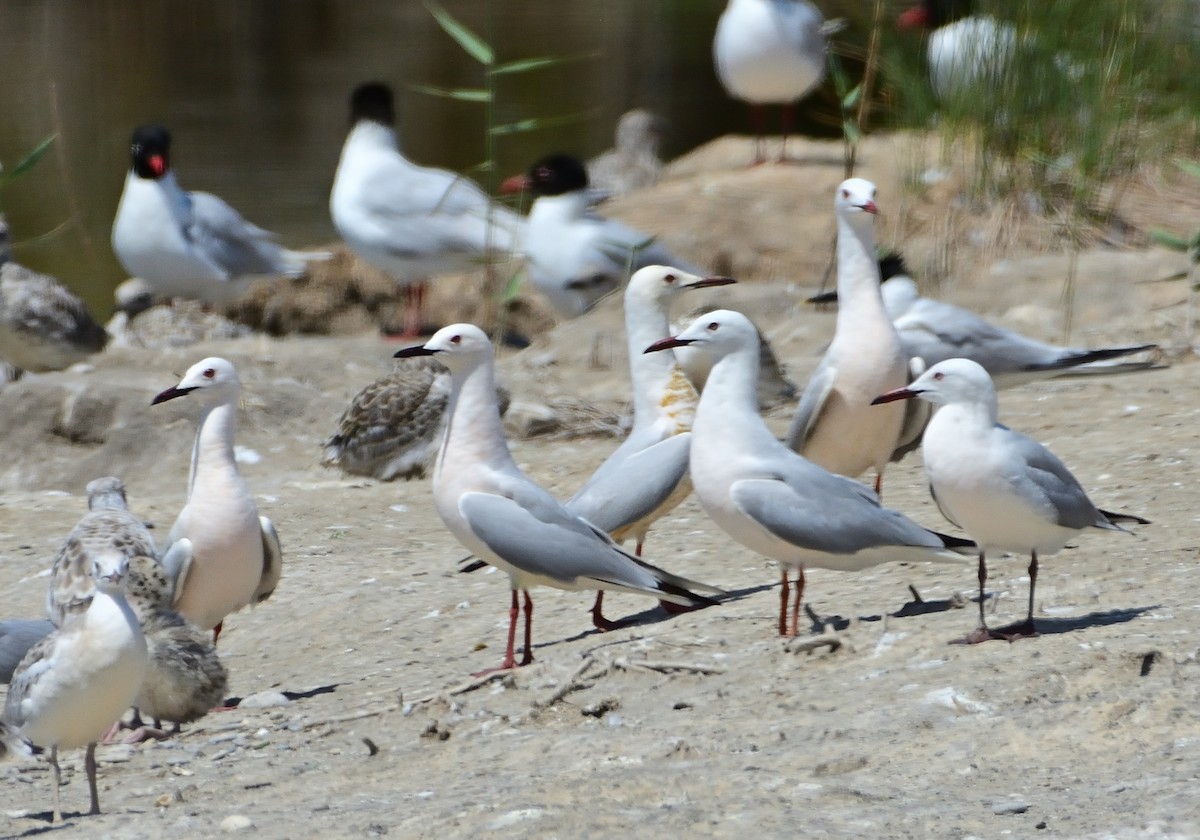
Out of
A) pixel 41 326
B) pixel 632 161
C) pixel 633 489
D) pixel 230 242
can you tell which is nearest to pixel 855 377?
Answer: pixel 633 489

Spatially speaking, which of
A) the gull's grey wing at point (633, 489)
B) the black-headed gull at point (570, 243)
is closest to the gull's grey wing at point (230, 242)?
the black-headed gull at point (570, 243)

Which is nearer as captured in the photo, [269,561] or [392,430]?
[269,561]

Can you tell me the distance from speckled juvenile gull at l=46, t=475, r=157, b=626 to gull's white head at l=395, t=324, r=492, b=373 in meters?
0.92

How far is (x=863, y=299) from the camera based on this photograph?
231 inches

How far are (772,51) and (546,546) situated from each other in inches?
392

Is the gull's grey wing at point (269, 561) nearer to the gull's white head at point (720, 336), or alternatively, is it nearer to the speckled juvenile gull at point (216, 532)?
the speckled juvenile gull at point (216, 532)

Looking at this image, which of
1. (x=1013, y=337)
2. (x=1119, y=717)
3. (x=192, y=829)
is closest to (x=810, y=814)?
(x=1119, y=717)

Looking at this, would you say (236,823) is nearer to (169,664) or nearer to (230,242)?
(169,664)

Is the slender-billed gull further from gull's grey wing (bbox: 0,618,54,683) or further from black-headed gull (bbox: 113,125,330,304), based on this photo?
black-headed gull (bbox: 113,125,330,304)

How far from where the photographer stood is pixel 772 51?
555 inches

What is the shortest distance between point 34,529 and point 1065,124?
6786 mm

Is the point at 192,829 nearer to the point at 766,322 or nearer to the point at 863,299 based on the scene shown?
the point at 863,299

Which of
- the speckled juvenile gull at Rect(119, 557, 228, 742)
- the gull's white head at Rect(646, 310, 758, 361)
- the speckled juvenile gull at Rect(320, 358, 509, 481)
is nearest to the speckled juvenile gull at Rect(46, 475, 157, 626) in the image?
the speckled juvenile gull at Rect(119, 557, 228, 742)

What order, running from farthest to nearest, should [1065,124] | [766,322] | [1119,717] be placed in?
[1065,124]
[766,322]
[1119,717]
